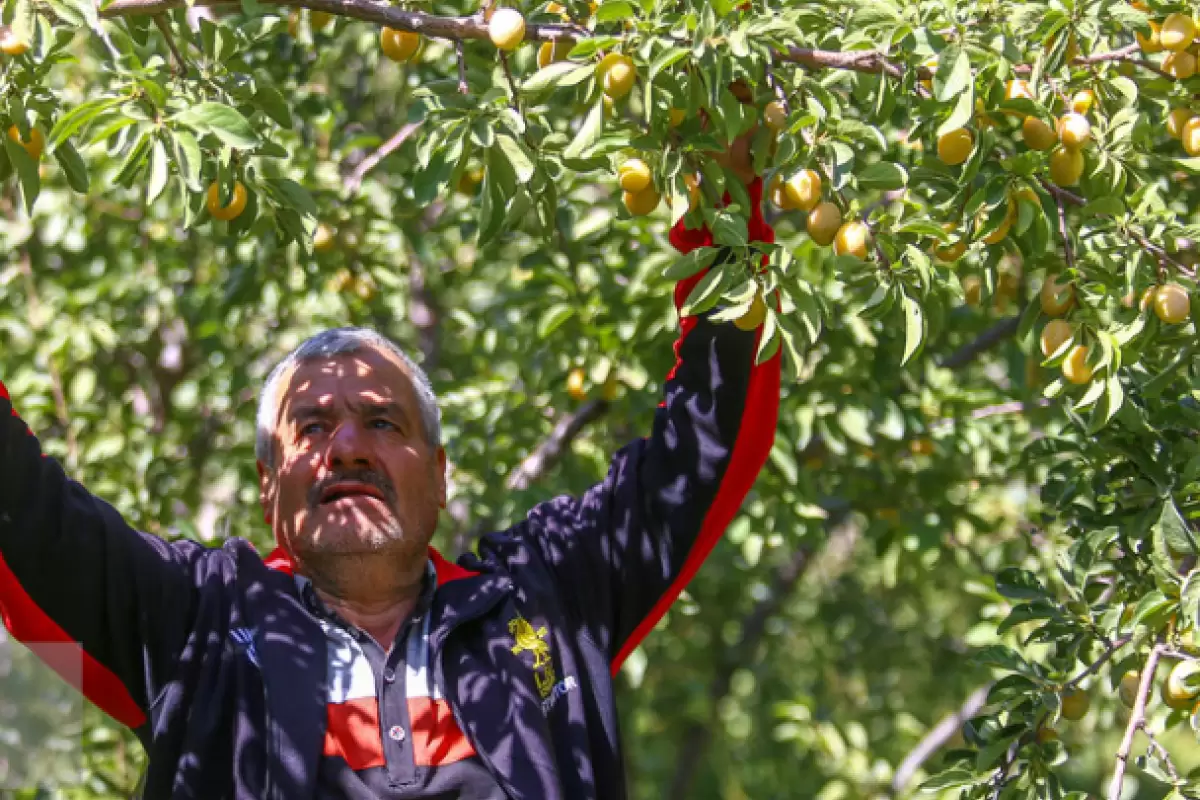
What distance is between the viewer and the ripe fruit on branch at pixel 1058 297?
237 centimetres

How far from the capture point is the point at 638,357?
3594mm

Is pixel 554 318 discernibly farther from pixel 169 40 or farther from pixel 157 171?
pixel 157 171

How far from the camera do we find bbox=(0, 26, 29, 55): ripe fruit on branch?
2010mm

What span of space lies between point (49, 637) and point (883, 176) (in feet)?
4.30

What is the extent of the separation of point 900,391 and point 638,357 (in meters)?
0.70

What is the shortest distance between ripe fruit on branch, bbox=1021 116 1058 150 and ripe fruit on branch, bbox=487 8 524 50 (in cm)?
71

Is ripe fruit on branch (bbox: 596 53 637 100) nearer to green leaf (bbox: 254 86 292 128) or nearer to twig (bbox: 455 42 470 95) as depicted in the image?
Answer: twig (bbox: 455 42 470 95)

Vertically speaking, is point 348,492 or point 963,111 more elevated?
point 963,111

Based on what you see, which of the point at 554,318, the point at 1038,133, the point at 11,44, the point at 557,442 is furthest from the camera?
the point at 557,442

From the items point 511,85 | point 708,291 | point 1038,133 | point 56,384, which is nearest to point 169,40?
point 511,85

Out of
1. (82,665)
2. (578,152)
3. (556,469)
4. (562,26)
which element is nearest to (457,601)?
(82,665)

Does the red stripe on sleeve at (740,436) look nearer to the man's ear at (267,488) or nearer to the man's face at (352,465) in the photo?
the man's face at (352,465)

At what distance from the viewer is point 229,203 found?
8.05 ft

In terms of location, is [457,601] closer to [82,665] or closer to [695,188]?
[82,665]
